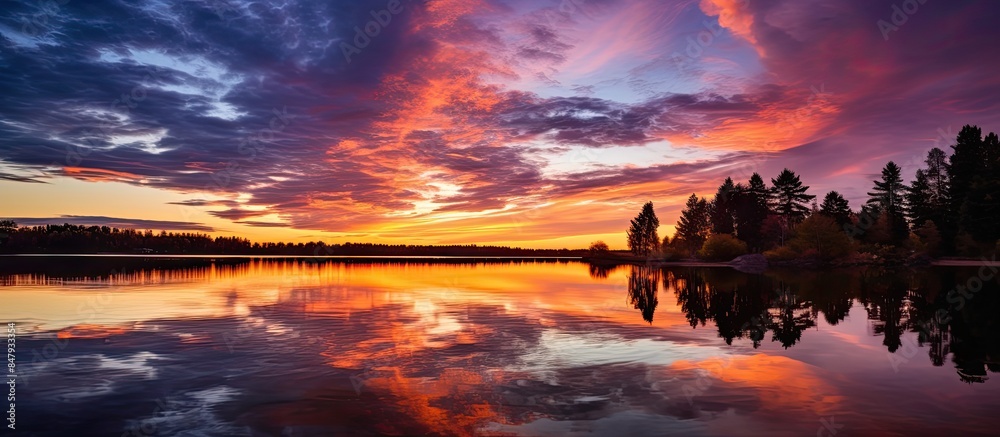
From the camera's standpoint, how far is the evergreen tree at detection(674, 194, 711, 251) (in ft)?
569

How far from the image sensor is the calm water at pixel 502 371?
11.2 meters

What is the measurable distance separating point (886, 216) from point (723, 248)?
3277cm

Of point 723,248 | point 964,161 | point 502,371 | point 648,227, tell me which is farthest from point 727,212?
point 502,371

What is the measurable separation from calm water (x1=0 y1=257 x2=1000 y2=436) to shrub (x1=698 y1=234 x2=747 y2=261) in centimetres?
9395

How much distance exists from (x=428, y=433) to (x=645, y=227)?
18576 centimetres

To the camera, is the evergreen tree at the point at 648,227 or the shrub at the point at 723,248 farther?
the evergreen tree at the point at 648,227

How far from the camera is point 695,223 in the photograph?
572ft

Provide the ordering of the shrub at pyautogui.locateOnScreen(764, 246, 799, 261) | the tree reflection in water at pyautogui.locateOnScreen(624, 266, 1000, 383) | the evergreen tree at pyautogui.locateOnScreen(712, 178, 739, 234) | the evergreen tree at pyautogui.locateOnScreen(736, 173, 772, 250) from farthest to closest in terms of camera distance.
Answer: the evergreen tree at pyautogui.locateOnScreen(712, 178, 739, 234)
the evergreen tree at pyautogui.locateOnScreen(736, 173, 772, 250)
the shrub at pyautogui.locateOnScreen(764, 246, 799, 261)
the tree reflection in water at pyautogui.locateOnScreen(624, 266, 1000, 383)

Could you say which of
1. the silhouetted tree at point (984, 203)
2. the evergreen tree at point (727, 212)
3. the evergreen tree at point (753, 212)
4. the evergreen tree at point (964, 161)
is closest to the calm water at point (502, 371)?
the silhouetted tree at point (984, 203)

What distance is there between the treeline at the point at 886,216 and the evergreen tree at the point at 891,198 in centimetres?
17

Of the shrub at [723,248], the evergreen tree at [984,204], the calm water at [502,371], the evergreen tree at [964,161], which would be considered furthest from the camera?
the shrub at [723,248]

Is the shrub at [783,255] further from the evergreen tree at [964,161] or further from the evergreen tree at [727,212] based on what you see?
the evergreen tree at [727,212]

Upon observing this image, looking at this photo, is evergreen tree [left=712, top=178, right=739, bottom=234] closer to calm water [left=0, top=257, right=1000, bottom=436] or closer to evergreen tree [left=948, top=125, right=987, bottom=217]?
evergreen tree [left=948, top=125, right=987, bottom=217]

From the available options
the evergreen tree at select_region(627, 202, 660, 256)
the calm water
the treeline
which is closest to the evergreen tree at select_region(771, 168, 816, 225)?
the treeline
